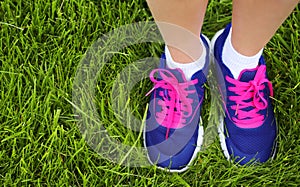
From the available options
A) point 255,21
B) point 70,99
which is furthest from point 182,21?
point 70,99

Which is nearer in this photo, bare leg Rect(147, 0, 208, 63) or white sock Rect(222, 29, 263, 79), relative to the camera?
bare leg Rect(147, 0, 208, 63)

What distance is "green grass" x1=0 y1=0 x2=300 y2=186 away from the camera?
1329mm

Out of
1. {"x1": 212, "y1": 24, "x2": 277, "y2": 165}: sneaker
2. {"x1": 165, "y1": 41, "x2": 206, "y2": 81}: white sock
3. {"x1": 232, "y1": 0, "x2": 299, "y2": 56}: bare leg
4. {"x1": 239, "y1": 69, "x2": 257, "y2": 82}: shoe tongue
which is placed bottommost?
{"x1": 212, "y1": 24, "x2": 277, "y2": 165}: sneaker

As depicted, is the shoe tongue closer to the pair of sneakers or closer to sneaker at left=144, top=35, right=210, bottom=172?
the pair of sneakers

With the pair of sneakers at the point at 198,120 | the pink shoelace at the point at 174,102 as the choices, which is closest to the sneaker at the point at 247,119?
the pair of sneakers at the point at 198,120

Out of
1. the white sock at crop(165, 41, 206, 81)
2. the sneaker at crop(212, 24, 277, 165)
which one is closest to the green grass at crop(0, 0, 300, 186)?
the sneaker at crop(212, 24, 277, 165)

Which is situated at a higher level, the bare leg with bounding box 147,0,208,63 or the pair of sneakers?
the bare leg with bounding box 147,0,208,63

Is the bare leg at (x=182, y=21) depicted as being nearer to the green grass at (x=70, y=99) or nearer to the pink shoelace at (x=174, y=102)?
the pink shoelace at (x=174, y=102)

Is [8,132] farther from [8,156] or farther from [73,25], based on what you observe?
[73,25]

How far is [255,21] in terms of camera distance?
1.14m

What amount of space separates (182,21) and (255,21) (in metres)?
0.16

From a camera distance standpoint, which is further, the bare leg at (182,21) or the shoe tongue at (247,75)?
the shoe tongue at (247,75)

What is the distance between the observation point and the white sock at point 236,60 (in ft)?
4.15

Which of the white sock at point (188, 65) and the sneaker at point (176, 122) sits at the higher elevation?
the white sock at point (188, 65)
